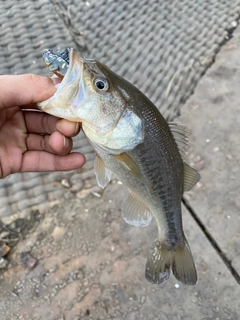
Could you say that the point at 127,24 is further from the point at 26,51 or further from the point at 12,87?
the point at 12,87

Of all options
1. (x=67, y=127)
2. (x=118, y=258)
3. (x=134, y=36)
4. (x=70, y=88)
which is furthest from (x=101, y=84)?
(x=134, y=36)

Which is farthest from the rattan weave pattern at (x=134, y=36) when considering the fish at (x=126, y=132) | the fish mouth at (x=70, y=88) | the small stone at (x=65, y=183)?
the fish mouth at (x=70, y=88)

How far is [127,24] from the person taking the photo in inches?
123

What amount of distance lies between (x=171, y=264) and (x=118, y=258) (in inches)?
28.0

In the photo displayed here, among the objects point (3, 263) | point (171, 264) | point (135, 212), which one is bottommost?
point (3, 263)

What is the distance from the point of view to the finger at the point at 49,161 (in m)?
1.79

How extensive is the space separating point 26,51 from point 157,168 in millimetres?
1682

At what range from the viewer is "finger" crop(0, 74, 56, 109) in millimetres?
1558

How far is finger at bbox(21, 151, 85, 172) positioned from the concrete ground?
688 mm

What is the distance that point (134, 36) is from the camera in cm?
308

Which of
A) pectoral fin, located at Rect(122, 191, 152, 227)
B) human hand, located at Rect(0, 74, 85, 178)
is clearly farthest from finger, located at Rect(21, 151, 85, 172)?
pectoral fin, located at Rect(122, 191, 152, 227)

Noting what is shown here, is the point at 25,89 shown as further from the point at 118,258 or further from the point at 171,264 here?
the point at 118,258

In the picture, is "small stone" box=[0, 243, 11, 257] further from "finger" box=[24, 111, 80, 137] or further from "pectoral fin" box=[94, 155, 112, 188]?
"pectoral fin" box=[94, 155, 112, 188]

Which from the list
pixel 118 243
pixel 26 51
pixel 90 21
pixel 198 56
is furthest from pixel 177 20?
pixel 118 243
